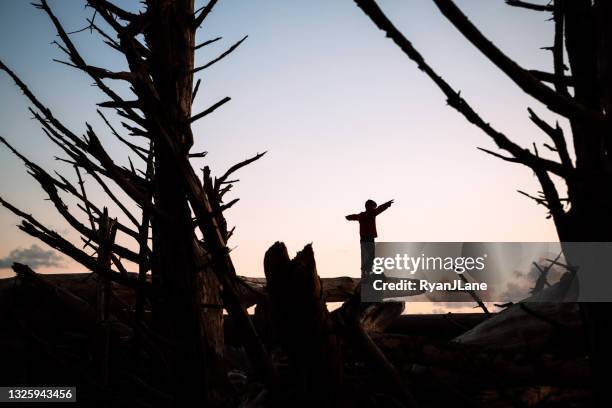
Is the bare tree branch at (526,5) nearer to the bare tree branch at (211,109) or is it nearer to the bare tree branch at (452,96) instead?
the bare tree branch at (452,96)

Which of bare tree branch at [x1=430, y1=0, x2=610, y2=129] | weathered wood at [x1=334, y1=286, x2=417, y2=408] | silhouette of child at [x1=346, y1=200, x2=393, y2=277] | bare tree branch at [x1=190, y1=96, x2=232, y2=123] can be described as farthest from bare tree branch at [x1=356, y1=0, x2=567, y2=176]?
silhouette of child at [x1=346, y1=200, x2=393, y2=277]

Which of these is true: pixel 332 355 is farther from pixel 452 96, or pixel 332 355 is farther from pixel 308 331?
pixel 452 96

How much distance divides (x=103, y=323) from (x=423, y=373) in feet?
3.77

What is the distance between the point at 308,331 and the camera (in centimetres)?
141

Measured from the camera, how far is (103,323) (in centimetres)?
154

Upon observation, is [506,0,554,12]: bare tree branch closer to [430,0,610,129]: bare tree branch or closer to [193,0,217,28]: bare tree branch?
[430,0,610,129]: bare tree branch

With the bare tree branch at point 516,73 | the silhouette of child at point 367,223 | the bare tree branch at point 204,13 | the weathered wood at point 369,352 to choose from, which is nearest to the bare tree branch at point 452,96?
the bare tree branch at point 516,73

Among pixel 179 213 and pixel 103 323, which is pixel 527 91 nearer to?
pixel 179 213

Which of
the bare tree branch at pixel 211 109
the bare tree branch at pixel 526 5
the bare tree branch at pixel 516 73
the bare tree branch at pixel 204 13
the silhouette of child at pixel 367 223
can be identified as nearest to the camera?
the bare tree branch at pixel 516 73

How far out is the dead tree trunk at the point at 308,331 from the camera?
1411 millimetres

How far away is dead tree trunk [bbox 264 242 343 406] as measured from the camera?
1411 millimetres

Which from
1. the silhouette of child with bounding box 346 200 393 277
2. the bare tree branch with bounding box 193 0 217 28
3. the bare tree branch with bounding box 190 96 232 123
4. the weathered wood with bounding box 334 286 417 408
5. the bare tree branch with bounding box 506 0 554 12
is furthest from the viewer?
the silhouette of child with bounding box 346 200 393 277

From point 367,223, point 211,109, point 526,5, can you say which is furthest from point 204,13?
point 367,223

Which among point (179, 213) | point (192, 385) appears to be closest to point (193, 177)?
point (179, 213)
